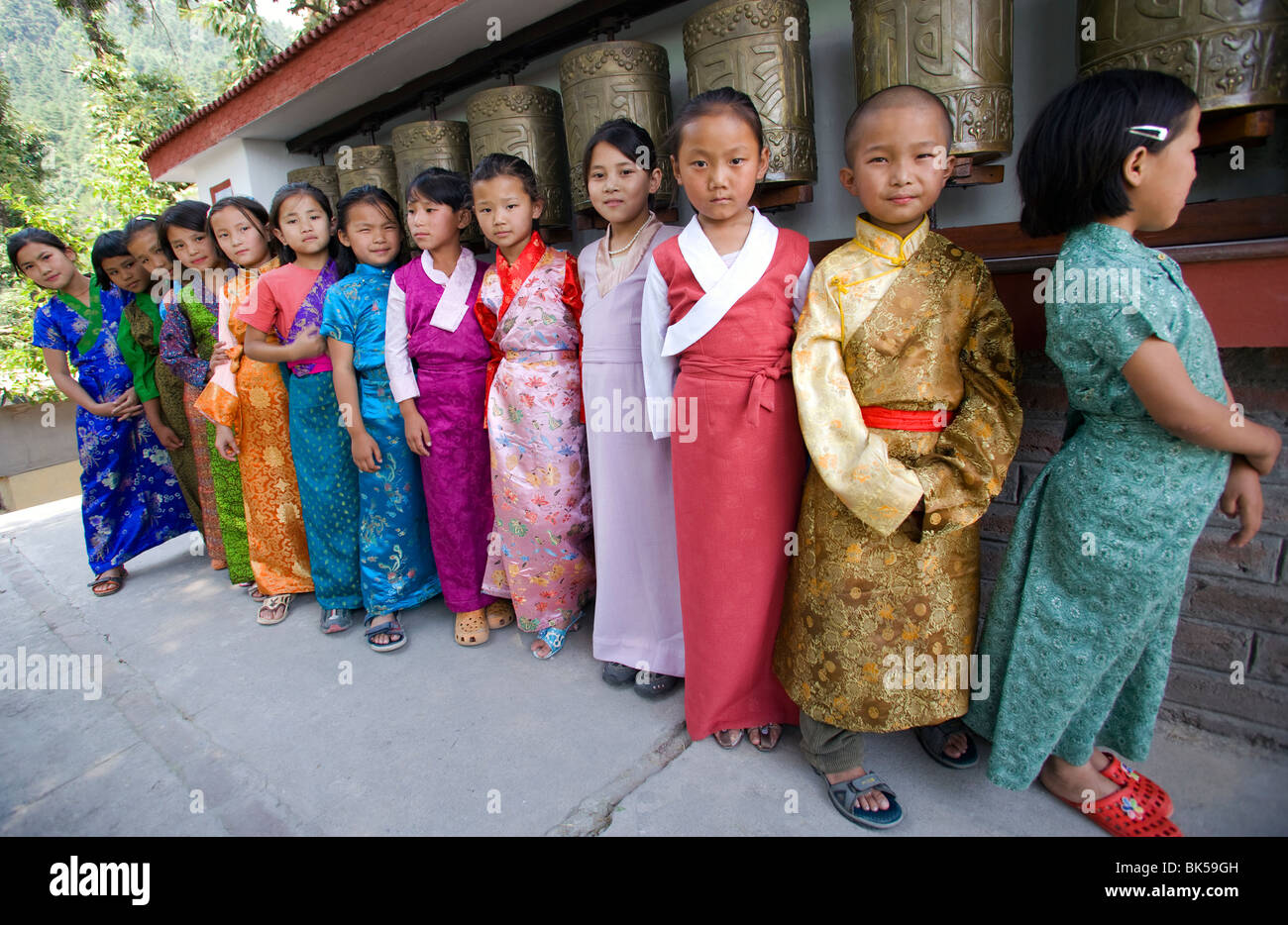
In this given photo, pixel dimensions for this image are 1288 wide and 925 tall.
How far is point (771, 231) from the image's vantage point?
1989 millimetres

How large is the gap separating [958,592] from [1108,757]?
22.6 inches

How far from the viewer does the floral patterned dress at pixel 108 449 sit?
12.3 feet

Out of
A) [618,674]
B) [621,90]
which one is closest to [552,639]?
[618,674]

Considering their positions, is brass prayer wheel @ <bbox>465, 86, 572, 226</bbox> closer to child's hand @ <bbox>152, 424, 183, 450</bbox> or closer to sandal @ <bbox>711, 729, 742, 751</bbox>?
sandal @ <bbox>711, 729, 742, 751</bbox>

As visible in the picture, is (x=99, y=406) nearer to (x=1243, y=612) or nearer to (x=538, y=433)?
(x=538, y=433)

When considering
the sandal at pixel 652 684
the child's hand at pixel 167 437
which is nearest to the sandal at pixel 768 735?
the sandal at pixel 652 684

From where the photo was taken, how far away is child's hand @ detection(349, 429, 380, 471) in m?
2.89

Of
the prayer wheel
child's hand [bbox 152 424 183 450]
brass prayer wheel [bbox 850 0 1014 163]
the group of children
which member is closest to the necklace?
the group of children

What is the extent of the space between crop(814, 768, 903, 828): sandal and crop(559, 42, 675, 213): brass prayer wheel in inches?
80.9

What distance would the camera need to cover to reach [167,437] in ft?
12.8

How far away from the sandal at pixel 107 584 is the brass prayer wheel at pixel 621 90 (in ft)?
11.4

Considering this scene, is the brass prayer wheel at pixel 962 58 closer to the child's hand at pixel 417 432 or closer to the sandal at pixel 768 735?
the sandal at pixel 768 735

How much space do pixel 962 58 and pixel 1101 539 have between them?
1281 mm

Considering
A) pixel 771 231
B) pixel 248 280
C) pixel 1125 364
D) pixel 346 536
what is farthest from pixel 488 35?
pixel 1125 364
